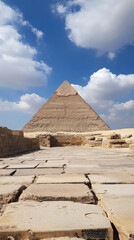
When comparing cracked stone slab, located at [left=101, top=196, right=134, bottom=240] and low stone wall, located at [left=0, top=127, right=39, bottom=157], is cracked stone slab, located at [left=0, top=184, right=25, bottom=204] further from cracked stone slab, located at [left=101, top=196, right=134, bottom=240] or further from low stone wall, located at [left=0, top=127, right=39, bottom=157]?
low stone wall, located at [left=0, top=127, right=39, bottom=157]

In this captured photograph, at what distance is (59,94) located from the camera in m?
93.1

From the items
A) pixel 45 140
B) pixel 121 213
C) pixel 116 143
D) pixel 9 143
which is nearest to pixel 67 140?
pixel 45 140

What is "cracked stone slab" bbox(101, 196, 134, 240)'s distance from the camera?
3.13 ft

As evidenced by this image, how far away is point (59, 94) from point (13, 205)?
92.8 metres

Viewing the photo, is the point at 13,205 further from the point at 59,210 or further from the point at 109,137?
the point at 109,137

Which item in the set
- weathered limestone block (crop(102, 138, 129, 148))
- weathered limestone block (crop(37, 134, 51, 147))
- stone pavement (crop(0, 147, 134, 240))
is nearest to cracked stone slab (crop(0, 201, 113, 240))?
stone pavement (crop(0, 147, 134, 240))

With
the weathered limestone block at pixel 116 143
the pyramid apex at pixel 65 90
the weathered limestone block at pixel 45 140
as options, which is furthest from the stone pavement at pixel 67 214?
the pyramid apex at pixel 65 90

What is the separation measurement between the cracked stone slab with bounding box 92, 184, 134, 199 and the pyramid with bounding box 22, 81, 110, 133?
7977cm

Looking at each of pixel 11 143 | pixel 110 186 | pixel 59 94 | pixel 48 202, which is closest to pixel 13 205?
pixel 48 202

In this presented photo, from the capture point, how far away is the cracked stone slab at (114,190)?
61.9 inches

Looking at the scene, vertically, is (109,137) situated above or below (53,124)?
below

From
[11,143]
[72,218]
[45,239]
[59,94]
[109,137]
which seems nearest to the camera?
[45,239]

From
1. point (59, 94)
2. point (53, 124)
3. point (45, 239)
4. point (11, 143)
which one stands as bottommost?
point (45, 239)

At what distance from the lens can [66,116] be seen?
88.6 meters
